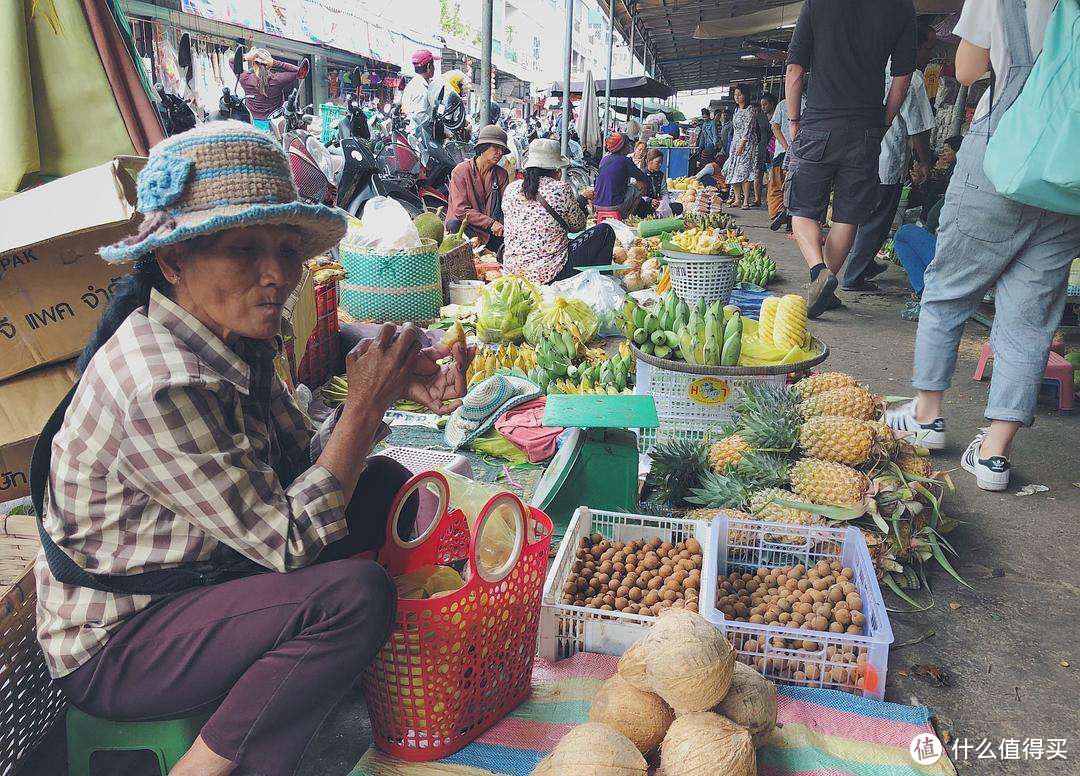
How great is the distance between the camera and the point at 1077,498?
3236 millimetres

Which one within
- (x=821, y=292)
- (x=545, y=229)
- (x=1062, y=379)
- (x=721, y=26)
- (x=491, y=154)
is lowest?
(x=1062, y=379)

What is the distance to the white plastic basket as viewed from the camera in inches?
219

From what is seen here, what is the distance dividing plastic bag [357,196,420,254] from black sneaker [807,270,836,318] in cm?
299

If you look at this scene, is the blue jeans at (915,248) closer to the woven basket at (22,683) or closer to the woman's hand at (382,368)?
the woman's hand at (382,368)

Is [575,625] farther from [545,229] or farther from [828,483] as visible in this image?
[545,229]

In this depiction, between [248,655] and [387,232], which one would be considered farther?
[387,232]

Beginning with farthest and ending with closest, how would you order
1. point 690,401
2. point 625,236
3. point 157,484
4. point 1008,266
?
point 625,236 → point 690,401 → point 1008,266 → point 157,484

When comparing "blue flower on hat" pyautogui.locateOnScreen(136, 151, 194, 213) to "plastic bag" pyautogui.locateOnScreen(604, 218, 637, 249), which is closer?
"blue flower on hat" pyautogui.locateOnScreen(136, 151, 194, 213)

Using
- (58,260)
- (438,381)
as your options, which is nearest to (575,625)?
(438,381)

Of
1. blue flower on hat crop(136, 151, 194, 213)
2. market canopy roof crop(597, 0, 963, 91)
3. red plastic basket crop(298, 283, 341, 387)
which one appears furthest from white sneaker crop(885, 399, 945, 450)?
market canopy roof crop(597, 0, 963, 91)

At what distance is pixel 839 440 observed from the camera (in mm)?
2803

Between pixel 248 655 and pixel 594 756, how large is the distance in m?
0.69

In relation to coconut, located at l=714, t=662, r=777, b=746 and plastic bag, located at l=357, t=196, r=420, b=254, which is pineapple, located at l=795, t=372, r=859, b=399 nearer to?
coconut, located at l=714, t=662, r=777, b=746

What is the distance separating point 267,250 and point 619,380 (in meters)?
2.87
